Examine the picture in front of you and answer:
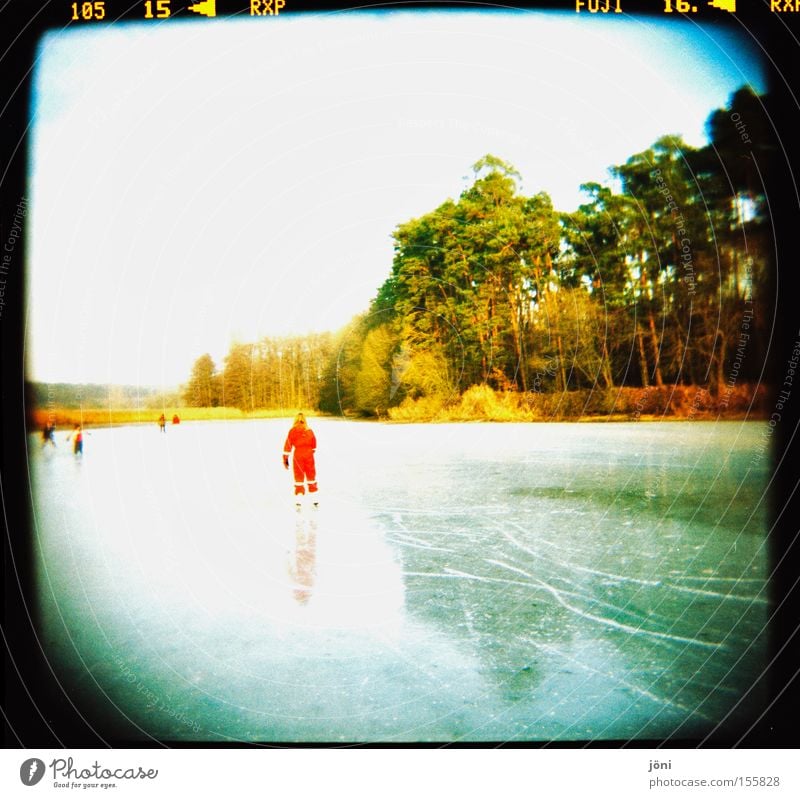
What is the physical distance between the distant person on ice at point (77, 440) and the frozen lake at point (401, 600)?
0.24ft

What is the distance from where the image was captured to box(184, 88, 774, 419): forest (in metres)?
3.63

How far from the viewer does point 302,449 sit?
4328 mm

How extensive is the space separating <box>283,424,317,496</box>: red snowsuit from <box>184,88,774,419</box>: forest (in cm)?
24

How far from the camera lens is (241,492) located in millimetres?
5422

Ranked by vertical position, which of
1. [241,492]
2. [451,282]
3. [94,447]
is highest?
[451,282]

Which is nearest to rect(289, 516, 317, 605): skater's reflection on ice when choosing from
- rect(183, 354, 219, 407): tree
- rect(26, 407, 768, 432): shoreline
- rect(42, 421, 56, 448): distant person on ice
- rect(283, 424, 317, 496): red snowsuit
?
rect(283, 424, 317, 496): red snowsuit

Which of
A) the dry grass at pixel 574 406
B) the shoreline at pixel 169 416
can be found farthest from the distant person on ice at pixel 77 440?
the dry grass at pixel 574 406

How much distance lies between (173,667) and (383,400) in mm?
2839

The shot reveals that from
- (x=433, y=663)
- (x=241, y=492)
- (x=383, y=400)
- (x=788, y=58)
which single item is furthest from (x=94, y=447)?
(x=788, y=58)

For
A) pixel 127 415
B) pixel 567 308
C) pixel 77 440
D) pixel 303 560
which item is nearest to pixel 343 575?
pixel 303 560

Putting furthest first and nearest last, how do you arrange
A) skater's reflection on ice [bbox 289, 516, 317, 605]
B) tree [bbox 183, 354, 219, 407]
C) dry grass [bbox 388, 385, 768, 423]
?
dry grass [bbox 388, 385, 768, 423] → tree [bbox 183, 354, 219, 407] → skater's reflection on ice [bbox 289, 516, 317, 605]

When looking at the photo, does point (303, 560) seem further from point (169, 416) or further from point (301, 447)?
point (169, 416)

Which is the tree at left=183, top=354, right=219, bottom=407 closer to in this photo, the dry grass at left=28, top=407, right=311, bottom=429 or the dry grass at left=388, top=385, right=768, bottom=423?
the dry grass at left=28, top=407, right=311, bottom=429

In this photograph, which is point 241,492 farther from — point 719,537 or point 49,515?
point 719,537
